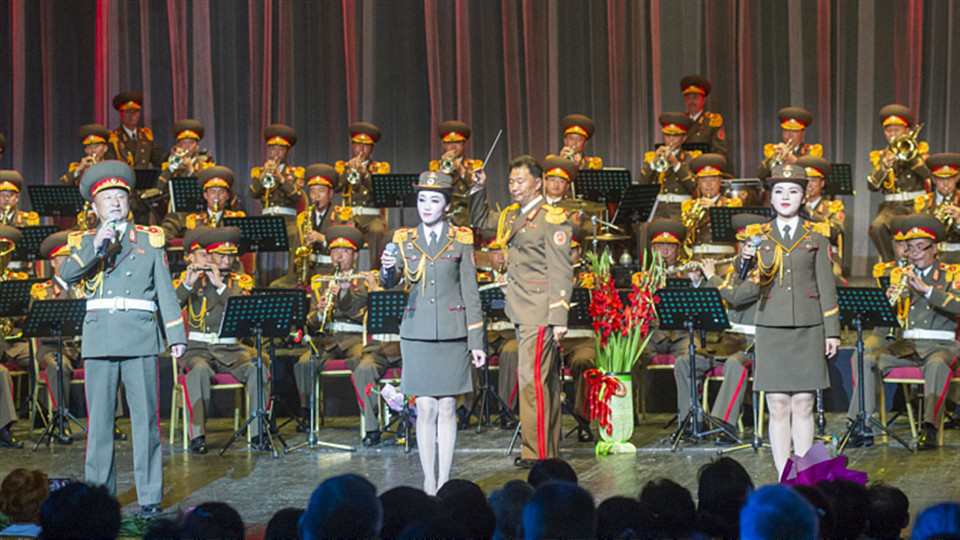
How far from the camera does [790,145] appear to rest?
36.1 ft

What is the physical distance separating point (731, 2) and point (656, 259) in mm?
4481

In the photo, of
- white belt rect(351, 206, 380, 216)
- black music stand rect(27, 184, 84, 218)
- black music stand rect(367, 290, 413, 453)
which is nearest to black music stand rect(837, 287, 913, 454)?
black music stand rect(367, 290, 413, 453)

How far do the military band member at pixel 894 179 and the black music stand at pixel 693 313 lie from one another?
11.5ft

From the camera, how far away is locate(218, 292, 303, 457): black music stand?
772cm

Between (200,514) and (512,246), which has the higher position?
(512,246)

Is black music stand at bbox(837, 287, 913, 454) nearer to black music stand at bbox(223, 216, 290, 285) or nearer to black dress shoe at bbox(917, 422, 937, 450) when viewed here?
black dress shoe at bbox(917, 422, 937, 450)

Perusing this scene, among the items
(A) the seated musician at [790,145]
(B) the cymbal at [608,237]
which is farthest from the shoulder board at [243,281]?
(A) the seated musician at [790,145]

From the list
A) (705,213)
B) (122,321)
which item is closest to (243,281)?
(122,321)

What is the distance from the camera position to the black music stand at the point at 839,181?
34.1 ft

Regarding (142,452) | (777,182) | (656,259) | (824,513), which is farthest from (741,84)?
(824,513)

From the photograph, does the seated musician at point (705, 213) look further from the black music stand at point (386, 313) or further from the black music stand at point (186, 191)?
the black music stand at point (186, 191)

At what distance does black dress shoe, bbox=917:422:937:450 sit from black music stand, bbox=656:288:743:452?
3.95 ft

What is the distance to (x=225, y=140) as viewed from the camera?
1280cm

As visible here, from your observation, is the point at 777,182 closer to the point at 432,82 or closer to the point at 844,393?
the point at 844,393
